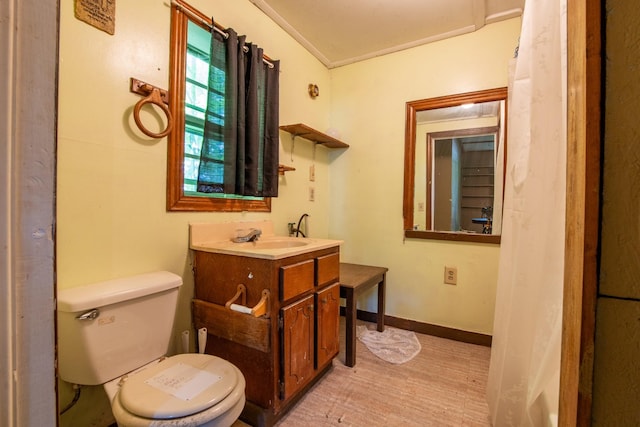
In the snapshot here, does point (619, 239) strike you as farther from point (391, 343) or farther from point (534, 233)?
point (391, 343)

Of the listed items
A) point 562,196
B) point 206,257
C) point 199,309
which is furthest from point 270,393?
point 562,196

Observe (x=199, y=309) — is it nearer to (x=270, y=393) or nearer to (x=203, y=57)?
(x=270, y=393)

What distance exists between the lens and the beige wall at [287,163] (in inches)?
42.2

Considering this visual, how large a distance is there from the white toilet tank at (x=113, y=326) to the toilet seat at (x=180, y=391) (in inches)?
3.3

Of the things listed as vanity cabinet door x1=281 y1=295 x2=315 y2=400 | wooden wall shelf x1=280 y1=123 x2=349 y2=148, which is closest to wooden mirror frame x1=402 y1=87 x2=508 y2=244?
wooden wall shelf x1=280 y1=123 x2=349 y2=148

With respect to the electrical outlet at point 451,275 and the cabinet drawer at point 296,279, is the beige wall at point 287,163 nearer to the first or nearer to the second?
the electrical outlet at point 451,275

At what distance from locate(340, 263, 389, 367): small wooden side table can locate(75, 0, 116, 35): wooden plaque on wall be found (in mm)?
1724

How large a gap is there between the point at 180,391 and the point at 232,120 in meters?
1.24

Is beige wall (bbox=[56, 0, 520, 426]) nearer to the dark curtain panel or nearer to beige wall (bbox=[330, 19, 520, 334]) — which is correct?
beige wall (bbox=[330, 19, 520, 334])

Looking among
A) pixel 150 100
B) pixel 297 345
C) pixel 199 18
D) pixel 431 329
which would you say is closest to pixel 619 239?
pixel 297 345

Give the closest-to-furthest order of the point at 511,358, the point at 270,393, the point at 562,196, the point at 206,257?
the point at 562,196
the point at 511,358
the point at 270,393
the point at 206,257

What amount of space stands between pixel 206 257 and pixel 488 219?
76.1 inches

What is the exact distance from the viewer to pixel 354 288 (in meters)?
1.79

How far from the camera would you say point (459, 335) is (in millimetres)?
2139
